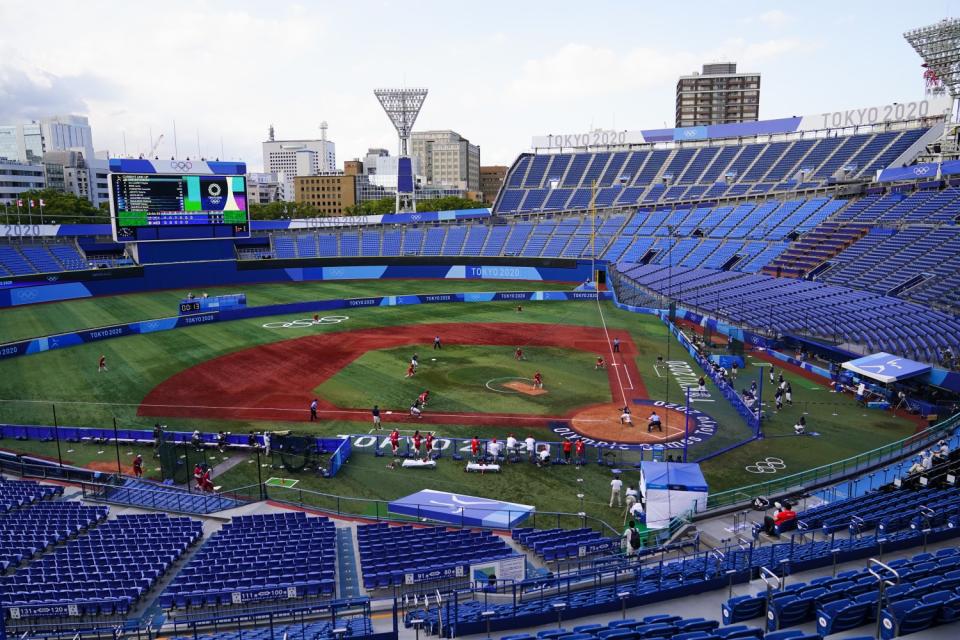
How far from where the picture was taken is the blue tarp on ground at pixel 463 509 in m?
20.6

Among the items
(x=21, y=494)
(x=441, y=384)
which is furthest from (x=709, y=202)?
(x=21, y=494)

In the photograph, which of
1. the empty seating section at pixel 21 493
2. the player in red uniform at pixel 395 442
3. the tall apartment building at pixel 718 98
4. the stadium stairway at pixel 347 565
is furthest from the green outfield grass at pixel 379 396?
the tall apartment building at pixel 718 98

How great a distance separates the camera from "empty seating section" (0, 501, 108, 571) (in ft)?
57.7

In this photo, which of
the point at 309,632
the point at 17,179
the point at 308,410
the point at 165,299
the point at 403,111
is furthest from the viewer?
the point at 17,179

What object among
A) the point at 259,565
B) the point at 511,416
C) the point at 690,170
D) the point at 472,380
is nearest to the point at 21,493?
the point at 259,565

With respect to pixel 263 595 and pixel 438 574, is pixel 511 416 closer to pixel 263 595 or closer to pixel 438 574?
pixel 438 574

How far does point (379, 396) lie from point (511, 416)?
7892mm

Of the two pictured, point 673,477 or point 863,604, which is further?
point 673,477

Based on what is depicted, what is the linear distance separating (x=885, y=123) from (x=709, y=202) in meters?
23.1

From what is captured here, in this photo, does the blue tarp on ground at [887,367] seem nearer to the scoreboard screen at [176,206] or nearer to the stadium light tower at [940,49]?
the stadium light tower at [940,49]

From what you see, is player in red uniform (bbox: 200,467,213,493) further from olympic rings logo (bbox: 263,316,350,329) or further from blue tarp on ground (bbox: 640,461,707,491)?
olympic rings logo (bbox: 263,316,350,329)

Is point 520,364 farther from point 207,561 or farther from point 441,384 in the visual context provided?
point 207,561

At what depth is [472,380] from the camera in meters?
39.7

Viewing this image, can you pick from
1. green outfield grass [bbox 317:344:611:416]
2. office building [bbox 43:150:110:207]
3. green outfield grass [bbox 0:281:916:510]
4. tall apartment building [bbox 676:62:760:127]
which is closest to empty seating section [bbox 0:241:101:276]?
green outfield grass [bbox 0:281:916:510]
